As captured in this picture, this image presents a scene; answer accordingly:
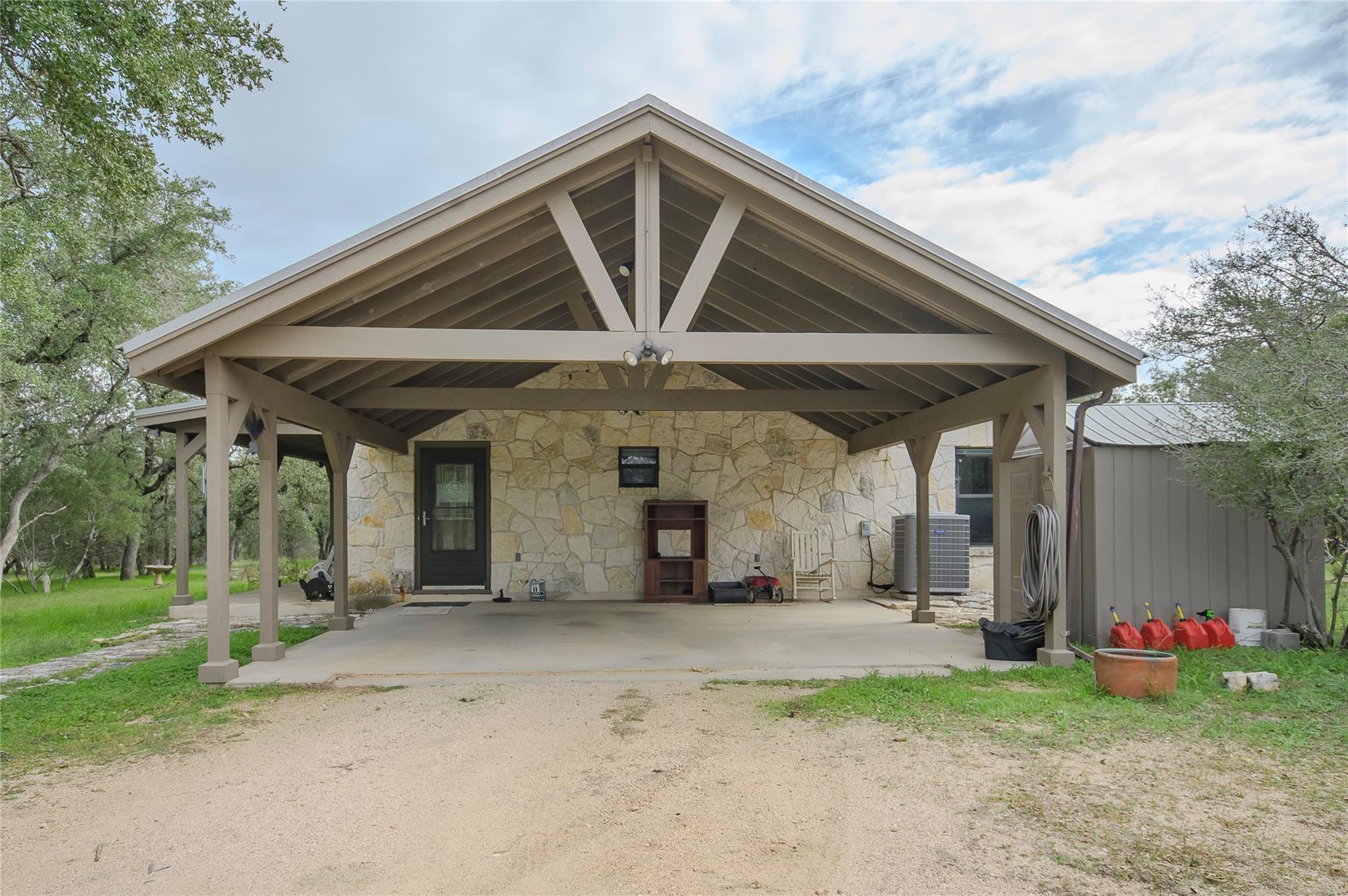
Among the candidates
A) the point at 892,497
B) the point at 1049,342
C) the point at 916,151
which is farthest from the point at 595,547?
the point at 916,151

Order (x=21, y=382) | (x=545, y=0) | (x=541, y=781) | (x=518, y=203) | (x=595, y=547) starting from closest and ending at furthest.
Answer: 1. (x=541, y=781)
2. (x=518, y=203)
3. (x=595, y=547)
4. (x=545, y=0)
5. (x=21, y=382)

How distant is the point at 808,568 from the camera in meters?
11.7

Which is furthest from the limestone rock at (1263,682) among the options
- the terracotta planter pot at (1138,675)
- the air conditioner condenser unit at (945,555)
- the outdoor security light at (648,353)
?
the air conditioner condenser unit at (945,555)

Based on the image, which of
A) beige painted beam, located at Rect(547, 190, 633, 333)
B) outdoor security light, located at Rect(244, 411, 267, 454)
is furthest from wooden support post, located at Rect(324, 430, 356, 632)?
beige painted beam, located at Rect(547, 190, 633, 333)

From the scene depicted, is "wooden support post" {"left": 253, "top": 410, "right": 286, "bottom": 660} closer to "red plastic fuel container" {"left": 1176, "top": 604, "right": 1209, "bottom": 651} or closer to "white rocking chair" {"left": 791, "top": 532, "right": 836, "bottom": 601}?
"white rocking chair" {"left": 791, "top": 532, "right": 836, "bottom": 601}

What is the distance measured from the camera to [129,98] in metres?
6.99

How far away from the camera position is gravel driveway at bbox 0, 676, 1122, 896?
9.42 ft

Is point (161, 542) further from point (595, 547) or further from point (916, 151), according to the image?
point (916, 151)

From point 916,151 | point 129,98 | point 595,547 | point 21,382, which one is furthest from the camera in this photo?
point 916,151

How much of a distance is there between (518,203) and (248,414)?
10.7 feet

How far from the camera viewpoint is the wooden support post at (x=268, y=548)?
6785 millimetres

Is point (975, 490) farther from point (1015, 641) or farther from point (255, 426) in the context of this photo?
point (255, 426)

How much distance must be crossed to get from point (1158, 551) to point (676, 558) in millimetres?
6066

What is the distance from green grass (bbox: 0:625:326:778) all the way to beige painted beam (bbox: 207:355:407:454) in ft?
6.20
